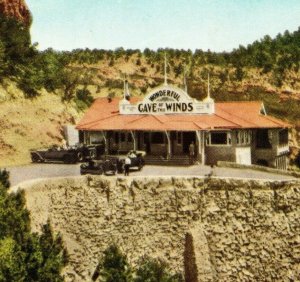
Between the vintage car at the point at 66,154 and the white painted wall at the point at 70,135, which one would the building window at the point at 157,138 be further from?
the white painted wall at the point at 70,135

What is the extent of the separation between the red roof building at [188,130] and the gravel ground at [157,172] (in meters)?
2.60

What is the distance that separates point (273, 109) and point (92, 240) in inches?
1431

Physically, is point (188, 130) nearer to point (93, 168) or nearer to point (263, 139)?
point (93, 168)

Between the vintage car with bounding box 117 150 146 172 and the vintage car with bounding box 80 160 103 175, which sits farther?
the vintage car with bounding box 117 150 146 172

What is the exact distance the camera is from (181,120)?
3544cm

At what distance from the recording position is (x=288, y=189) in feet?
84.3

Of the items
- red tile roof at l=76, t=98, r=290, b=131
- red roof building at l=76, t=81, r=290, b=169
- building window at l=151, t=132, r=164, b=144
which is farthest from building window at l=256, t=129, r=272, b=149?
Result: building window at l=151, t=132, r=164, b=144

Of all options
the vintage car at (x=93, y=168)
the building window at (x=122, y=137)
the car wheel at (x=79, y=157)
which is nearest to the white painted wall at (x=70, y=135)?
the building window at (x=122, y=137)

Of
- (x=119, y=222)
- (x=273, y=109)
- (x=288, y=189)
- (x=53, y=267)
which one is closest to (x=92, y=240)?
(x=119, y=222)

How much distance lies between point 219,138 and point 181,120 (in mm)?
2887

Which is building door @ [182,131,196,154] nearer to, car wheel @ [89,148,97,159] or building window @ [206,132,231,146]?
building window @ [206,132,231,146]

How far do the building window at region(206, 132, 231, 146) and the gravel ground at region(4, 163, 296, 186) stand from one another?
2639mm

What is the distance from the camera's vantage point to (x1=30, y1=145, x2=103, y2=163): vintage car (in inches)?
Result: 1394

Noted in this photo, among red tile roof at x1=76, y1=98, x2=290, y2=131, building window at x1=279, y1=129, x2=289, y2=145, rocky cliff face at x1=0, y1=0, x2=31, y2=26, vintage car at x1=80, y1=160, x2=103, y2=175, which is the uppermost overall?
rocky cliff face at x1=0, y1=0, x2=31, y2=26
